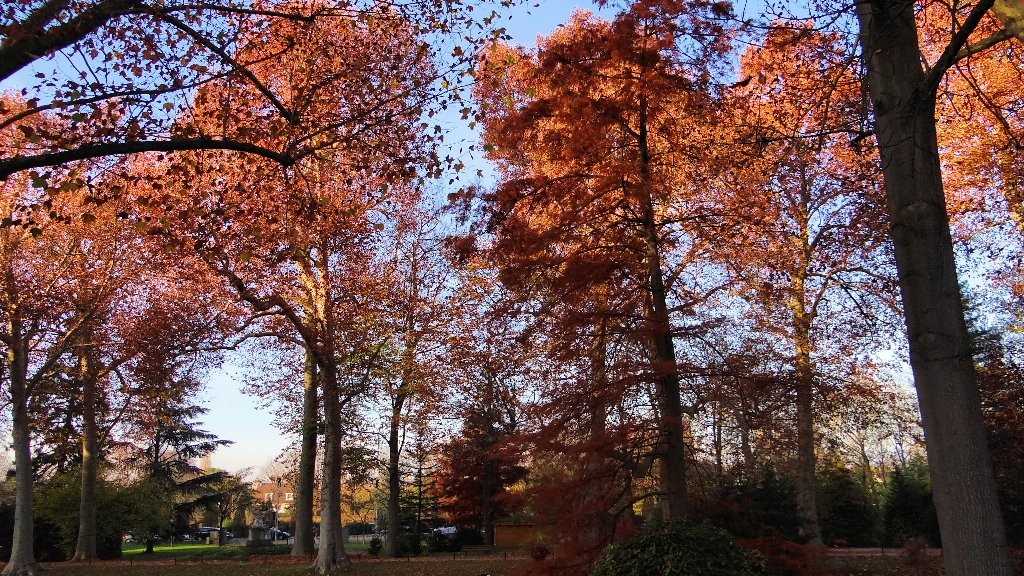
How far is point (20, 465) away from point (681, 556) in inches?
736

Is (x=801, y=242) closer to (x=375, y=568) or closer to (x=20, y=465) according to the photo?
(x=375, y=568)

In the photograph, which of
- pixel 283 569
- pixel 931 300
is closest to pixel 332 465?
Answer: pixel 283 569

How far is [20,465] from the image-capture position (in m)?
17.7

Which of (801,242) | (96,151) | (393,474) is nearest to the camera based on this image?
(96,151)

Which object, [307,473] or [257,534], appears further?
[257,534]

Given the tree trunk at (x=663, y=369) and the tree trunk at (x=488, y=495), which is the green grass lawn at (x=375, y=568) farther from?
the tree trunk at (x=488, y=495)

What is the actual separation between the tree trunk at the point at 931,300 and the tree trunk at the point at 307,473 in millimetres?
18021

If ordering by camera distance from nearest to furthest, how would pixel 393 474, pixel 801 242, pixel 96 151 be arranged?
pixel 96 151 → pixel 801 242 → pixel 393 474

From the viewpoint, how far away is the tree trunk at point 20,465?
1692cm

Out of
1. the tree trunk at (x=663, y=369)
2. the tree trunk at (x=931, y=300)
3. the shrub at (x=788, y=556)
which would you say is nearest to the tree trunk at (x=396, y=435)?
the tree trunk at (x=663, y=369)

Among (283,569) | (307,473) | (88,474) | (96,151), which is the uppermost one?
(96,151)

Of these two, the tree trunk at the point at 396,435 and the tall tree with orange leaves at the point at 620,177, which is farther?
the tree trunk at the point at 396,435

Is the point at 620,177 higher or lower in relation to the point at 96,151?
higher

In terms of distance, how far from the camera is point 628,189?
31.2ft
